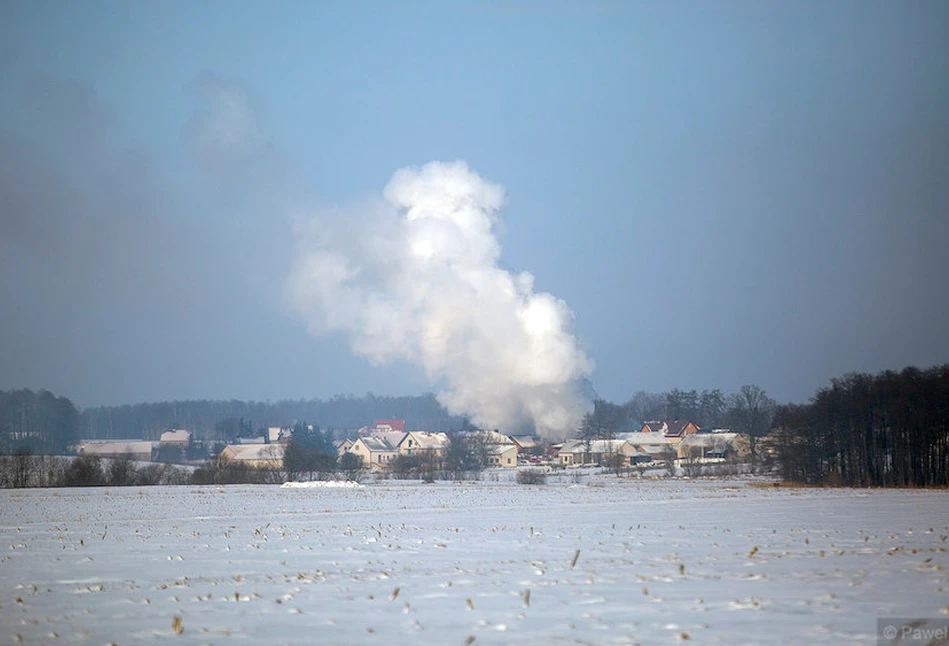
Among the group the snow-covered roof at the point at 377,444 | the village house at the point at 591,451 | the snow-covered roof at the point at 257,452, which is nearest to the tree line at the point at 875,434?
the village house at the point at 591,451

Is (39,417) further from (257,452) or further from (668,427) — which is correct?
(668,427)

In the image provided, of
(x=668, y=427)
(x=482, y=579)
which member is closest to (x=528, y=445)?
(x=668, y=427)

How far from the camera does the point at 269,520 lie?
113 feet

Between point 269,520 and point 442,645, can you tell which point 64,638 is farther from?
point 269,520

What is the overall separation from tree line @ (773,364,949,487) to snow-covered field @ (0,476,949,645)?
121 feet

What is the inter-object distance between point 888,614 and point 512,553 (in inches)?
394

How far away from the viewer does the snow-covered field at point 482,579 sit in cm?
1290

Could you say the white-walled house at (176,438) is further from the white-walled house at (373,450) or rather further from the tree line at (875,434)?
the tree line at (875,434)

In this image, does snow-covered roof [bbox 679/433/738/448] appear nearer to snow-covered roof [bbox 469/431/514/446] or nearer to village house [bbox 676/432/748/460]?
village house [bbox 676/432/748/460]

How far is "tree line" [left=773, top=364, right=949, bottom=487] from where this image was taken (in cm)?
6612

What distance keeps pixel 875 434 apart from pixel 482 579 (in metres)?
61.8

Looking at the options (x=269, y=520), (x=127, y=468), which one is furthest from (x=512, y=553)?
(x=127, y=468)

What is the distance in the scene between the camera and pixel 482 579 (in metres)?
17.4

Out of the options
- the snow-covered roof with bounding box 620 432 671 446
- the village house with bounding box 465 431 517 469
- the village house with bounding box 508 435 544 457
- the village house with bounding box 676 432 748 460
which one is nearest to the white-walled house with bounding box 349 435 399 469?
the village house with bounding box 508 435 544 457
